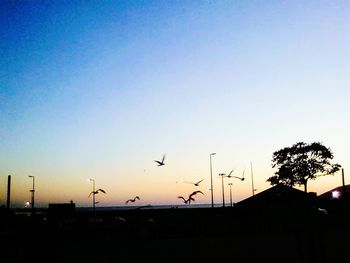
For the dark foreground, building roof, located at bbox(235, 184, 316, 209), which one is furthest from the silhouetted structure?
the dark foreground

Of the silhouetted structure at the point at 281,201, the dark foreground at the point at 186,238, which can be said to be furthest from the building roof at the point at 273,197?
the dark foreground at the point at 186,238

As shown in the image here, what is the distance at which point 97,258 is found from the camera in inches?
779

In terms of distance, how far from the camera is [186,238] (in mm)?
28109

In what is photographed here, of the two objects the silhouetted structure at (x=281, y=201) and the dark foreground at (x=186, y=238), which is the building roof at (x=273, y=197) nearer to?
the silhouetted structure at (x=281, y=201)

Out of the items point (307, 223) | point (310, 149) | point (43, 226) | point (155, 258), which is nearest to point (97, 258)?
point (155, 258)

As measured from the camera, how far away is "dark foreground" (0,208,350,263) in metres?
12.9

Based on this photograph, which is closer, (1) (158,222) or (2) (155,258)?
(2) (155,258)

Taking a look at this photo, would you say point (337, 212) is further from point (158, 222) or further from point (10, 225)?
point (10, 225)

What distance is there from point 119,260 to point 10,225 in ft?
48.3

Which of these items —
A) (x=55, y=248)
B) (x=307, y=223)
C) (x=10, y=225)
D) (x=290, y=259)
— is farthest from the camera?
(x=10, y=225)

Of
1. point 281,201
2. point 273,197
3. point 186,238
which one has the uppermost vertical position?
point 273,197

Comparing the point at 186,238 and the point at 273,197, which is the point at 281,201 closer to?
the point at 273,197

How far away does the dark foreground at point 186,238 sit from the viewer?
1293cm

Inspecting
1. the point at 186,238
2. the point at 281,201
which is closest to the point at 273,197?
the point at 281,201
